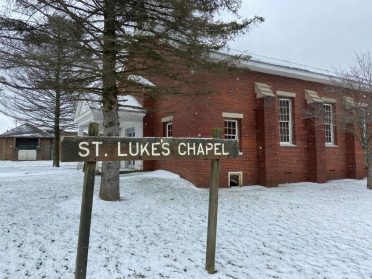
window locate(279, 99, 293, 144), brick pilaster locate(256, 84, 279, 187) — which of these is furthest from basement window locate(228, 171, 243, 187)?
window locate(279, 99, 293, 144)

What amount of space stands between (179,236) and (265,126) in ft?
29.6

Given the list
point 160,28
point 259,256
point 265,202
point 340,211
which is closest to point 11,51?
point 160,28

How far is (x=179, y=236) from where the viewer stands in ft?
20.4

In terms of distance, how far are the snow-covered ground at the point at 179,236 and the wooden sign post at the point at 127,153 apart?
945 millimetres

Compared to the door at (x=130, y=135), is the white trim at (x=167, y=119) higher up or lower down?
higher up

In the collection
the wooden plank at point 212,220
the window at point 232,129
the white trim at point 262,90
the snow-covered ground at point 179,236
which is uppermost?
the white trim at point 262,90

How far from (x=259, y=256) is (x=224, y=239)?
94 cm

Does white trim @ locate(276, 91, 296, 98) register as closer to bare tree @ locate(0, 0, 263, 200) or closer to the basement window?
the basement window

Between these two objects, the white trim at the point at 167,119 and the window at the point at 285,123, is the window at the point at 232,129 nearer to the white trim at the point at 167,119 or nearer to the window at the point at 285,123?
the white trim at the point at 167,119

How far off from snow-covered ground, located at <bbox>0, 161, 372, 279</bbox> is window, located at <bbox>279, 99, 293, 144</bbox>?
5846 millimetres

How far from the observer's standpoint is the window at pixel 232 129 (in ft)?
46.9

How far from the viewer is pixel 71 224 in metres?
6.55

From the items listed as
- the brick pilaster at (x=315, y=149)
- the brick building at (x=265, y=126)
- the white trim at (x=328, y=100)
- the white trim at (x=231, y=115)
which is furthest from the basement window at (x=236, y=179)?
the white trim at (x=328, y=100)

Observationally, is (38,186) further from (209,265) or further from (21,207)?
(209,265)
